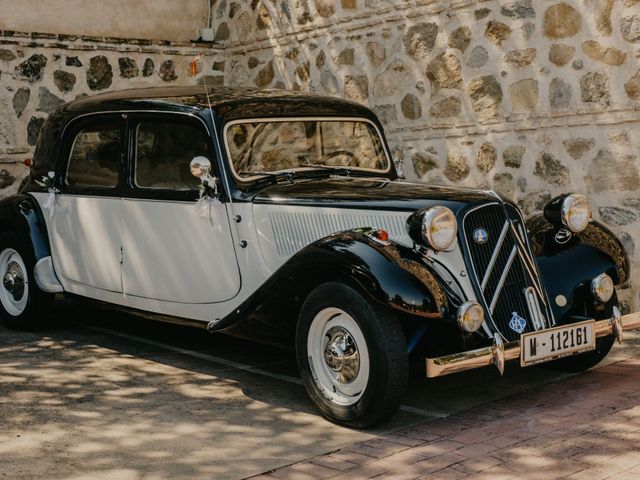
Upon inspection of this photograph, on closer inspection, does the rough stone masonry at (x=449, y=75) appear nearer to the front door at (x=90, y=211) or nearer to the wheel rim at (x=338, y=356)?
the front door at (x=90, y=211)

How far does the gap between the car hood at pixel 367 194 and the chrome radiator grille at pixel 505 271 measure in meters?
0.11

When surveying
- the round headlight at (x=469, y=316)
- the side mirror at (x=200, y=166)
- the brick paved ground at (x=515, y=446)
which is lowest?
the brick paved ground at (x=515, y=446)

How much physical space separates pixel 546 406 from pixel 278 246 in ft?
5.50

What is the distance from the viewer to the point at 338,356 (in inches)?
184

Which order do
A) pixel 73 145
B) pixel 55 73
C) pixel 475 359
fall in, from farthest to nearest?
1. pixel 55 73
2. pixel 73 145
3. pixel 475 359

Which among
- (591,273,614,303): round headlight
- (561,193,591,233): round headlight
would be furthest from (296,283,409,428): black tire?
(561,193,591,233): round headlight

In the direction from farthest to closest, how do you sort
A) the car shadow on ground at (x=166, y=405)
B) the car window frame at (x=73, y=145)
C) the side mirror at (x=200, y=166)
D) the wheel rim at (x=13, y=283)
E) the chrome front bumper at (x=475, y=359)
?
the wheel rim at (x=13, y=283), the car window frame at (x=73, y=145), the side mirror at (x=200, y=166), the chrome front bumper at (x=475, y=359), the car shadow on ground at (x=166, y=405)

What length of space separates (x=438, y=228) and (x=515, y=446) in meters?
1.08

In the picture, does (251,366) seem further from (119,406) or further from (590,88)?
(590,88)

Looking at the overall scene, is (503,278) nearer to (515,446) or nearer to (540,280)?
(540,280)

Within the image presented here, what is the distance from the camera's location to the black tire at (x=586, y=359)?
553 centimetres

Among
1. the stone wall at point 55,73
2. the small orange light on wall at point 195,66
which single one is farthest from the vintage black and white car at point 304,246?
the stone wall at point 55,73

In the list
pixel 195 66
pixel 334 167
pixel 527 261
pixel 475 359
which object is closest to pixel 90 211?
pixel 195 66

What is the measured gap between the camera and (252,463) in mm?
4160
